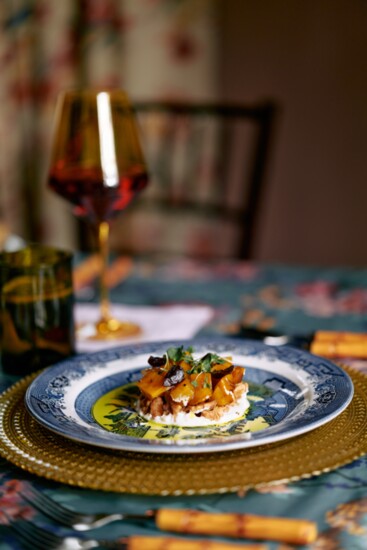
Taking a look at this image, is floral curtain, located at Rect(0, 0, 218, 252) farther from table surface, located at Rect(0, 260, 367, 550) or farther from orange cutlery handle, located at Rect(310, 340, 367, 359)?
orange cutlery handle, located at Rect(310, 340, 367, 359)

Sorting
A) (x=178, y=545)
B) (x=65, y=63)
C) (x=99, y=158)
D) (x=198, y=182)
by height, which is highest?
(x=65, y=63)

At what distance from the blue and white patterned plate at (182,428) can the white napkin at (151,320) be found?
5.9 inches

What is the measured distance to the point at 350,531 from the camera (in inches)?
20.5

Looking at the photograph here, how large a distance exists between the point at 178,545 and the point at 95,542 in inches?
2.5

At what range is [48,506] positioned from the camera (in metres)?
0.56

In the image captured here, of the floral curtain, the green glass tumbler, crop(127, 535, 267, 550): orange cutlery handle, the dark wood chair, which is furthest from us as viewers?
the floral curtain

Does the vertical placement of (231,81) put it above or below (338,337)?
above

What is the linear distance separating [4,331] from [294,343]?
1.12ft

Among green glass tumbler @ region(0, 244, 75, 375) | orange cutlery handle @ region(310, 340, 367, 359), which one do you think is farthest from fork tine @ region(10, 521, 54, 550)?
orange cutlery handle @ region(310, 340, 367, 359)

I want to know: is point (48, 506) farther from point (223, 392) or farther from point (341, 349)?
point (341, 349)

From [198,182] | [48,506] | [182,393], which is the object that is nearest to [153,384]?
[182,393]

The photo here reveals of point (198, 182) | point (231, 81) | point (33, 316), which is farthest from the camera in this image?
point (231, 81)

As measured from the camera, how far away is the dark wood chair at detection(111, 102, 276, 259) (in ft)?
5.84

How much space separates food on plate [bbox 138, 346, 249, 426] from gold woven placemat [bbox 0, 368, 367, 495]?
0.19 feet
